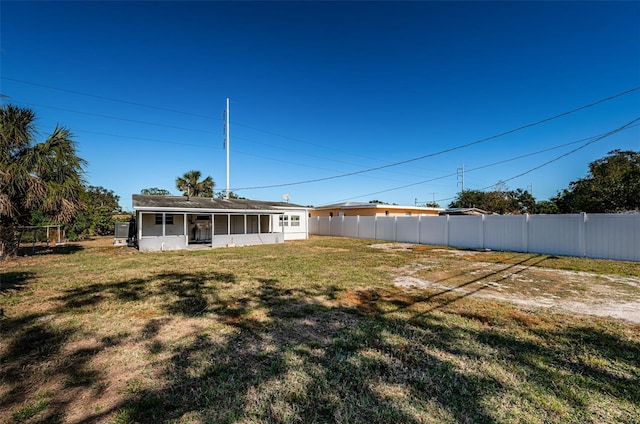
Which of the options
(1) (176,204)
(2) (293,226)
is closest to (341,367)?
(1) (176,204)

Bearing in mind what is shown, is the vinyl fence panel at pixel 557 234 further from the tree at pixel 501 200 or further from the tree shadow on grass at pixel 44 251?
the tree at pixel 501 200

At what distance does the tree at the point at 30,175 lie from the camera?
9258 mm

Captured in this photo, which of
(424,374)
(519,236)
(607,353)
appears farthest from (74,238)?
(519,236)

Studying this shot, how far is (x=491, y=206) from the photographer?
113 feet

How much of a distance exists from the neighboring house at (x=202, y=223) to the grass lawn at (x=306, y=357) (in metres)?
8.10

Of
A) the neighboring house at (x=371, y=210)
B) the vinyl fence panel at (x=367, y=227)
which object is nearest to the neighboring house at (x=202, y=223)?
the vinyl fence panel at (x=367, y=227)

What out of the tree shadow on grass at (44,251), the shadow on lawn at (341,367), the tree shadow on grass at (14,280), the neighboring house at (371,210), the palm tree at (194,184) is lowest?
the shadow on lawn at (341,367)

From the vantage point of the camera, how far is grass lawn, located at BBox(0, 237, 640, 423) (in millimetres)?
2238

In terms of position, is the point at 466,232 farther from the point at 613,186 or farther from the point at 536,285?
the point at 613,186

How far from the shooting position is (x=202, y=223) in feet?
59.6

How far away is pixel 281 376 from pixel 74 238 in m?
21.0

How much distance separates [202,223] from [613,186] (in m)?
25.7

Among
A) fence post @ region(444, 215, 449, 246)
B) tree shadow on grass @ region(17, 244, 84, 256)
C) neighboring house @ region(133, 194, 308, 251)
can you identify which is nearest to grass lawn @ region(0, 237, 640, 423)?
tree shadow on grass @ region(17, 244, 84, 256)

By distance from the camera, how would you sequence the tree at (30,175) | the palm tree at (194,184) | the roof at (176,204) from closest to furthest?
the tree at (30,175)
the roof at (176,204)
the palm tree at (194,184)
